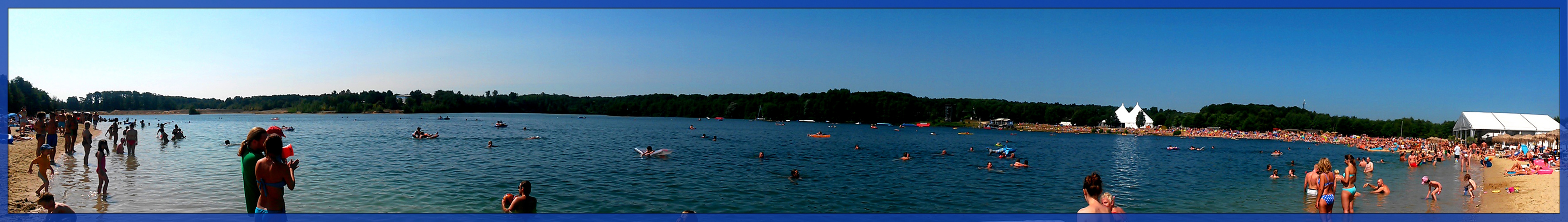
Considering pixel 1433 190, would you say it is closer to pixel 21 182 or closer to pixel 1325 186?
pixel 1325 186

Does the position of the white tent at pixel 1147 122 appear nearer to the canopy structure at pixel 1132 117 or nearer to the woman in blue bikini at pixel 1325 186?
the canopy structure at pixel 1132 117

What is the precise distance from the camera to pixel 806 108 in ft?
459

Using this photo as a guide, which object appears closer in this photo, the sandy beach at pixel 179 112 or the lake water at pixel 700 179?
the lake water at pixel 700 179

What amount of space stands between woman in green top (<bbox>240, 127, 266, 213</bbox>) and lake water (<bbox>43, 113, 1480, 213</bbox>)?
25.6 feet

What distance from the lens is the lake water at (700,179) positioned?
14023 mm

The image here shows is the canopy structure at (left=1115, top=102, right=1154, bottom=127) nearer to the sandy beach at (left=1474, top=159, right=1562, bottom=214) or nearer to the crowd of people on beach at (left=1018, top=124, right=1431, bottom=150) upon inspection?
the crowd of people on beach at (left=1018, top=124, right=1431, bottom=150)

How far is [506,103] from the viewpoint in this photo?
158 meters

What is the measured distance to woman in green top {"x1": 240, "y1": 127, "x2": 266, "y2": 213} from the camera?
17.3 feet

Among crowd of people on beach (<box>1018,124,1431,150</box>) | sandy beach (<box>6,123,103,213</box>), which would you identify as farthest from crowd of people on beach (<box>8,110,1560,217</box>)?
crowd of people on beach (<box>1018,124,1431,150</box>)

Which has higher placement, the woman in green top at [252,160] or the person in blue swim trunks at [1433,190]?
the woman in green top at [252,160]

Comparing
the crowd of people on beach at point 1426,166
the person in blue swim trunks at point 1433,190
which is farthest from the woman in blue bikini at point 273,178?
the person in blue swim trunks at point 1433,190

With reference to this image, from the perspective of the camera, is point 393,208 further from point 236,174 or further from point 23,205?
point 236,174

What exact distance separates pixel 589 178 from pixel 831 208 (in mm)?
8295

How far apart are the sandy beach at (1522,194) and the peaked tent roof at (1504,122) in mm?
20482
